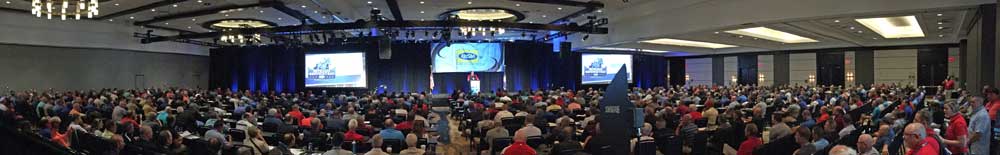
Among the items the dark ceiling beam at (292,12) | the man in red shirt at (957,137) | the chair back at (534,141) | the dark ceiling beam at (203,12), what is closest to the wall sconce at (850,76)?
the dark ceiling beam at (292,12)

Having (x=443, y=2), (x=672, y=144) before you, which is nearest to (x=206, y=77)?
(x=443, y=2)

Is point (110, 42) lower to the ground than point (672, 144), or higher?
higher

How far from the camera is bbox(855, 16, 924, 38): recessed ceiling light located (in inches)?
691

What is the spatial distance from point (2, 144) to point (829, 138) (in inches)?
306

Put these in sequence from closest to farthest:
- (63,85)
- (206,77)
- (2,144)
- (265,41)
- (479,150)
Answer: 1. (2,144)
2. (479,150)
3. (63,85)
4. (265,41)
5. (206,77)

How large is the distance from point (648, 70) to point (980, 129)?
96.1ft

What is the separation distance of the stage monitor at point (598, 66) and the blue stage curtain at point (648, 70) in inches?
51.0

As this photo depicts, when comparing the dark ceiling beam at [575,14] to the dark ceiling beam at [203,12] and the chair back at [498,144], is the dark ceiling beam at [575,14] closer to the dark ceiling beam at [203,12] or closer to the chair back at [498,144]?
the dark ceiling beam at [203,12]

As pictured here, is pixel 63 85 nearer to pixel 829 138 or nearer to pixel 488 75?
pixel 488 75

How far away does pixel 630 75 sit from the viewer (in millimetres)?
34031

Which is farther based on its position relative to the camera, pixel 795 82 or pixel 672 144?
pixel 795 82

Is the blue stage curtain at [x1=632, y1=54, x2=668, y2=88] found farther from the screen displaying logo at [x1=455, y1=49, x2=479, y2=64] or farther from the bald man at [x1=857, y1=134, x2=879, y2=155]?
the bald man at [x1=857, y1=134, x2=879, y2=155]

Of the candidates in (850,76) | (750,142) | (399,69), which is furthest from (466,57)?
(750,142)

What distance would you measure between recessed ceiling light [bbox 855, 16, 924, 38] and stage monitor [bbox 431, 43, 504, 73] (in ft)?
45.7
